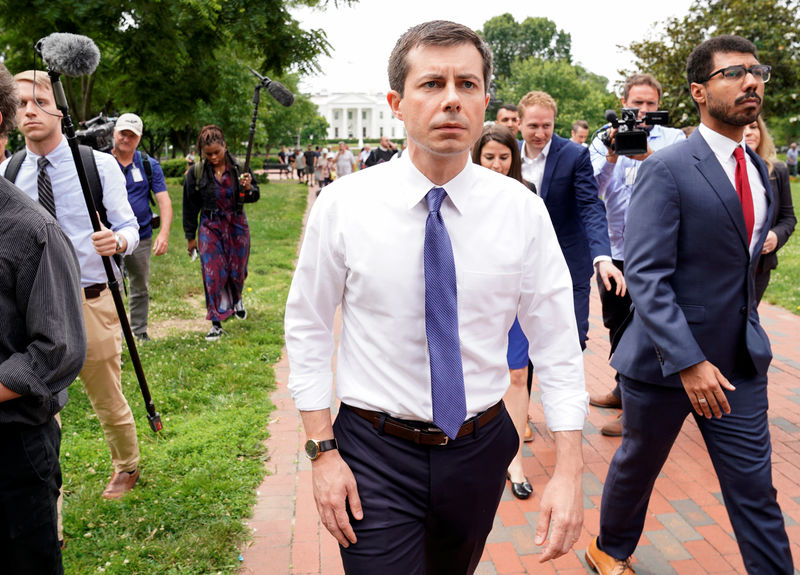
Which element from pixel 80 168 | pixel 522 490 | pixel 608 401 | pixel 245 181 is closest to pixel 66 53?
pixel 80 168

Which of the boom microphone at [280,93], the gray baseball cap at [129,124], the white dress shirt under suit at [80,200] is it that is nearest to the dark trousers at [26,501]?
the white dress shirt under suit at [80,200]

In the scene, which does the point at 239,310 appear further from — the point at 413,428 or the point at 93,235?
the point at 413,428

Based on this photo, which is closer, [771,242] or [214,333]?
[771,242]

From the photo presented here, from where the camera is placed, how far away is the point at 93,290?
3.97 m

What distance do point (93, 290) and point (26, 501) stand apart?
6.26 feet

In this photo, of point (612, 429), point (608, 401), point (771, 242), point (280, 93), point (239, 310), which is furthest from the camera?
point (239, 310)

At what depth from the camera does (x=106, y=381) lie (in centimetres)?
389

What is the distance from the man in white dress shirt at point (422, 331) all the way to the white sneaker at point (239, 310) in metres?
6.41

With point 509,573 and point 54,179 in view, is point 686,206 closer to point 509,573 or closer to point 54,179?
point 509,573

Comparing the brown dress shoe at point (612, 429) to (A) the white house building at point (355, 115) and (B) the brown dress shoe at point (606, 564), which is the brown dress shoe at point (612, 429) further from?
(A) the white house building at point (355, 115)

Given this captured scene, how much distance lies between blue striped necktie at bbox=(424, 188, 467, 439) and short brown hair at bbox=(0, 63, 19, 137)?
1523 mm

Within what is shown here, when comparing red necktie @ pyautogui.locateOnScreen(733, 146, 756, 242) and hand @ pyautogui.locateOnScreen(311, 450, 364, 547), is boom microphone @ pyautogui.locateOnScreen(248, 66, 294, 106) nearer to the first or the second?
red necktie @ pyautogui.locateOnScreen(733, 146, 756, 242)

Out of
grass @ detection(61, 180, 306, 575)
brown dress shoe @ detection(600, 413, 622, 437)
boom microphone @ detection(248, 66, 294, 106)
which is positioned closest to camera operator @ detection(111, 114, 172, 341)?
grass @ detection(61, 180, 306, 575)

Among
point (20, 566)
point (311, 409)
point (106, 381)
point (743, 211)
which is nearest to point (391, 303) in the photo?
point (311, 409)
